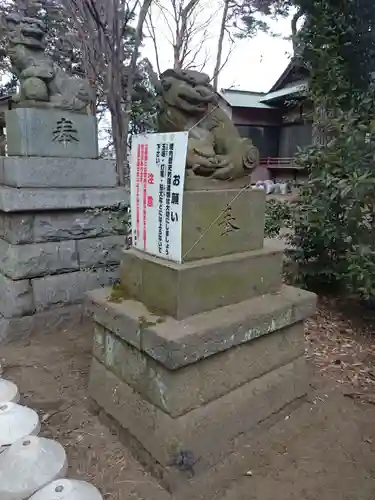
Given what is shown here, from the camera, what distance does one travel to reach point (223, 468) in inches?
81.4

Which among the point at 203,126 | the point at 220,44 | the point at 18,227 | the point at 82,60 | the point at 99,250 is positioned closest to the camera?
the point at 203,126

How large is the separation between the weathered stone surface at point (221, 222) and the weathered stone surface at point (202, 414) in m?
0.80

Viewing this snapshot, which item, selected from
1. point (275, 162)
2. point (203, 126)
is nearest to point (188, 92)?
point (203, 126)

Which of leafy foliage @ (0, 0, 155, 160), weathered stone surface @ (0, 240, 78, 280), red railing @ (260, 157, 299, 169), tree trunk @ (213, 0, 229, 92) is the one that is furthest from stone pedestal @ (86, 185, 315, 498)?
red railing @ (260, 157, 299, 169)

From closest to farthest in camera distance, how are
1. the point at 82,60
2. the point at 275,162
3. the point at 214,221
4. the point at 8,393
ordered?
1. the point at 214,221
2. the point at 8,393
3. the point at 82,60
4. the point at 275,162

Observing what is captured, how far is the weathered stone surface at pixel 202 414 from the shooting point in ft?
6.43

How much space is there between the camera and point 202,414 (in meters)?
2.04

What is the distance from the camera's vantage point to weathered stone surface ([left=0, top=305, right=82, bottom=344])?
11.2 ft

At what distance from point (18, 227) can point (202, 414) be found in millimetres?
2248

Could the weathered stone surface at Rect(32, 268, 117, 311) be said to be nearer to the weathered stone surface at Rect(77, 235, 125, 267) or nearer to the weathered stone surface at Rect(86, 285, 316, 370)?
the weathered stone surface at Rect(77, 235, 125, 267)

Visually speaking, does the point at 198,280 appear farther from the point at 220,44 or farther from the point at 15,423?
the point at 220,44

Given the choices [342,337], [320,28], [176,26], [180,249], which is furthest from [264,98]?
[180,249]

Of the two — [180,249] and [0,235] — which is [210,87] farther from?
[0,235]

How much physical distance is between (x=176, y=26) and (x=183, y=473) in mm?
7640
